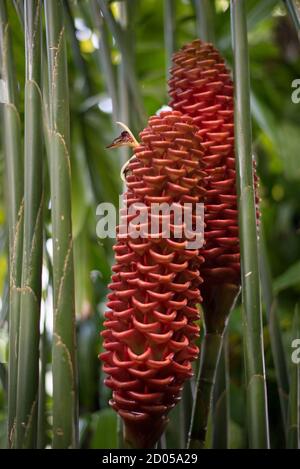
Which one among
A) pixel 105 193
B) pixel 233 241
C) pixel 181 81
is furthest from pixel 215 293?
pixel 105 193

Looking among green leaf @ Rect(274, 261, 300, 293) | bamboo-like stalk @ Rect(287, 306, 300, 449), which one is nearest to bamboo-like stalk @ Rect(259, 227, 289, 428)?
bamboo-like stalk @ Rect(287, 306, 300, 449)

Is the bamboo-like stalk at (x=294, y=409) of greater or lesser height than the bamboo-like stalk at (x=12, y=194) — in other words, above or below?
below

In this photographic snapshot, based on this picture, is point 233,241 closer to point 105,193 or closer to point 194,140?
A: point 194,140

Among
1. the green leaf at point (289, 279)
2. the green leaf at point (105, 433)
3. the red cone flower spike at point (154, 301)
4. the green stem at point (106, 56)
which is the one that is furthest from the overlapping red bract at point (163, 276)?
the green leaf at point (289, 279)

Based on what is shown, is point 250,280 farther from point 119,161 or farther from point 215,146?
point 119,161

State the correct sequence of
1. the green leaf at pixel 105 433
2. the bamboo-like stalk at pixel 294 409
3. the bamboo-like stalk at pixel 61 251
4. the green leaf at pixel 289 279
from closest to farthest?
the bamboo-like stalk at pixel 61 251 < the bamboo-like stalk at pixel 294 409 < the green leaf at pixel 105 433 < the green leaf at pixel 289 279

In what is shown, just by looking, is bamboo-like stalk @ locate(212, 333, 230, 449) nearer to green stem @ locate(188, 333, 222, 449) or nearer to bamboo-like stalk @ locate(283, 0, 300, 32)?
green stem @ locate(188, 333, 222, 449)

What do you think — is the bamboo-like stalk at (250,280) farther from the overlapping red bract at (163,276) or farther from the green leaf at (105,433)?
the green leaf at (105,433)
